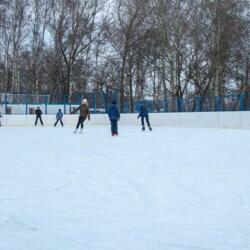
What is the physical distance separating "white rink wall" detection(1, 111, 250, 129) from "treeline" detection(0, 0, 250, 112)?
472 cm

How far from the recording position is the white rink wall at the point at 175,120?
24.7 metres

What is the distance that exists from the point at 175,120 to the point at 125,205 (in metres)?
24.3

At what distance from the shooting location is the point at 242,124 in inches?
957

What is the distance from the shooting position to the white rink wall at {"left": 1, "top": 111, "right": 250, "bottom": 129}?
24.7 meters

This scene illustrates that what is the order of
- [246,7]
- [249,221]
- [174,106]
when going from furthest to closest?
1. [246,7]
2. [174,106]
3. [249,221]

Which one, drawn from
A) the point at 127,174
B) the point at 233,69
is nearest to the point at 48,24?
the point at 233,69

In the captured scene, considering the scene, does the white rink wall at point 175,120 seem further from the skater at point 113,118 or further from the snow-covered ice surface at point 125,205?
the snow-covered ice surface at point 125,205

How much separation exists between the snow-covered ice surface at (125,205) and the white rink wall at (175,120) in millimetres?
15779

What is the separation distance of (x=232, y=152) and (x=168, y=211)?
657cm

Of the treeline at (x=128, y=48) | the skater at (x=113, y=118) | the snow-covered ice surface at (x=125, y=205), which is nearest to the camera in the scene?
the snow-covered ice surface at (x=125, y=205)

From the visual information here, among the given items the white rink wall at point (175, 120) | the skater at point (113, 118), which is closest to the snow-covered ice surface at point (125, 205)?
the skater at point (113, 118)

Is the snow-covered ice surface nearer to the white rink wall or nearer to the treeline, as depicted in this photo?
the white rink wall

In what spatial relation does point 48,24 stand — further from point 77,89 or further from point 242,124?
point 242,124

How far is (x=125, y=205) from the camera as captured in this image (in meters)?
5.25
